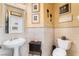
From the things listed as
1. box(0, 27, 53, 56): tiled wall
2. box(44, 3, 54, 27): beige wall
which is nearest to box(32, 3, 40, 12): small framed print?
box(44, 3, 54, 27): beige wall

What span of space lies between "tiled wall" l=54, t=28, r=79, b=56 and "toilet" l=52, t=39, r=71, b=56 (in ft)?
0.18

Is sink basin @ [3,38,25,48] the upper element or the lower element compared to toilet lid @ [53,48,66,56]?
upper

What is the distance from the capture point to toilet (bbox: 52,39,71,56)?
Answer: 4.84ft

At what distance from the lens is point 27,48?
151cm

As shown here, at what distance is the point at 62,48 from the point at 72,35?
20 cm

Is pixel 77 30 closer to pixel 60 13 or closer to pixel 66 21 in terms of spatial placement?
pixel 66 21

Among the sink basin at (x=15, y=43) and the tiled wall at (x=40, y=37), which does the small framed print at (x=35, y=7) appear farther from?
the sink basin at (x=15, y=43)

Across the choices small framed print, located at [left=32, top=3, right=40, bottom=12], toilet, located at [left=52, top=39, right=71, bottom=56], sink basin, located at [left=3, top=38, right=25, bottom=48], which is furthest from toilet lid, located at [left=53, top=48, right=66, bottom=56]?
small framed print, located at [left=32, top=3, right=40, bottom=12]

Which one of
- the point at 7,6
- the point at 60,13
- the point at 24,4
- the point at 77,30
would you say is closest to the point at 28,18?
the point at 24,4

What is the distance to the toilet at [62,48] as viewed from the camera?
1477 mm

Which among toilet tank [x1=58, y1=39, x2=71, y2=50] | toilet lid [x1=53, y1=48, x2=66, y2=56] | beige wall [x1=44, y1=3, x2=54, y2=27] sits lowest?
toilet lid [x1=53, y1=48, x2=66, y2=56]

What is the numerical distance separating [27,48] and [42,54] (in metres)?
0.20

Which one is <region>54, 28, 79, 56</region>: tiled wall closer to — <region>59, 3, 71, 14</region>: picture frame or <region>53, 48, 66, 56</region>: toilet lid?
<region>53, 48, 66, 56</region>: toilet lid

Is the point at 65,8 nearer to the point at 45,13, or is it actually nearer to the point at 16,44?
the point at 45,13
